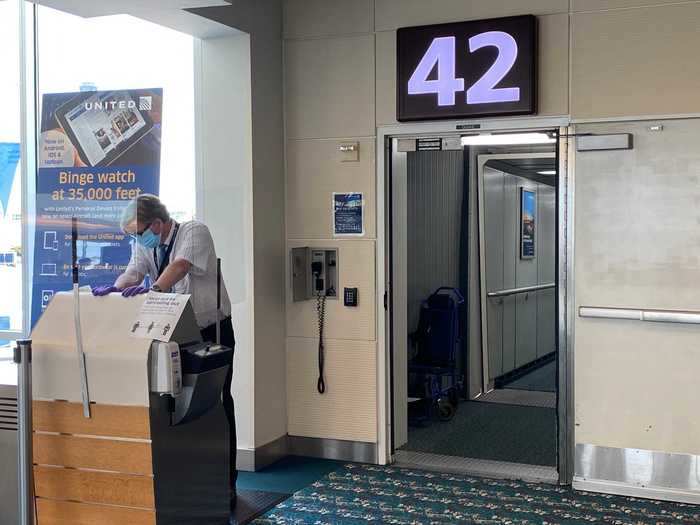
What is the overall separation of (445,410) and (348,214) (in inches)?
76.7

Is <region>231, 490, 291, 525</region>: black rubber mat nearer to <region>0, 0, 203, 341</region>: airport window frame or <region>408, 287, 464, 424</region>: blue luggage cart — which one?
<region>408, 287, 464, 424</region>: blue luggage cart

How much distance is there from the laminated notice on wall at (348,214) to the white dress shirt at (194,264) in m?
1.28

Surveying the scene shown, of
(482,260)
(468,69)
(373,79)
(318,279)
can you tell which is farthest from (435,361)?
(468,69)

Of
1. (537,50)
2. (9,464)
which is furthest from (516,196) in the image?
(9,464)

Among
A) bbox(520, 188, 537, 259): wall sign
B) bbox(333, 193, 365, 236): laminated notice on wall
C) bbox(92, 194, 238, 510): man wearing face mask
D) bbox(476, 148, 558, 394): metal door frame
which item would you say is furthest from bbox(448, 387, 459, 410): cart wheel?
bbox(92, 194, 238, 510): man wearing face mask

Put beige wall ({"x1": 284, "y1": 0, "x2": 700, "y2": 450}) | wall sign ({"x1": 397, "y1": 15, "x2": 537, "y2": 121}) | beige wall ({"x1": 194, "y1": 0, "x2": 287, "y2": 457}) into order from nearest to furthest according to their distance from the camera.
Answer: beige wall ({"x1": 284, "y1": 0, "x2": 700, "y2": 450}) → wall sign ({"x1": 397, "y1": 15, "x2": 537, "y2": 121}) → beige wall ({"x1": 194, "y1": 0, "x2": 287, "y2": 457})

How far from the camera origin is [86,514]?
4.05 meters

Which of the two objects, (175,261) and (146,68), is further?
(146,68)

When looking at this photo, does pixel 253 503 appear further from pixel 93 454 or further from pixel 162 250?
pixel 162 250

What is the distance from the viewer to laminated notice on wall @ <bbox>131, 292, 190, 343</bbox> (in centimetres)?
392

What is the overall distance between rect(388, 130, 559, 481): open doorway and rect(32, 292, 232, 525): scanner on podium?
7.26 ft

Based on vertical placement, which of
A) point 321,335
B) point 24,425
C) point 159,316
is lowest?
point 24,425

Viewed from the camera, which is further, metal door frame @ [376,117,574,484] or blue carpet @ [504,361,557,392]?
blue carpet @ [504,361,557,392]

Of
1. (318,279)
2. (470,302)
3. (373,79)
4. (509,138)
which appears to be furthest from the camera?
(470,302)
